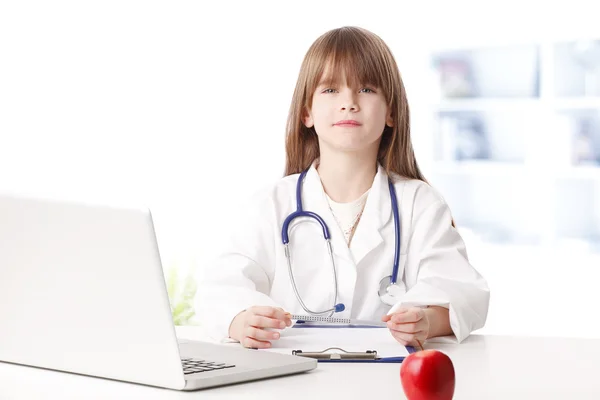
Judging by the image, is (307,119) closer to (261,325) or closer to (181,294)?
(261,325)

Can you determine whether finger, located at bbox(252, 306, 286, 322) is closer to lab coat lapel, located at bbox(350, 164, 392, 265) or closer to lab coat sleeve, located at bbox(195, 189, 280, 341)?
lab coat sleeve, located at bbox(195, 189, 280, 341)

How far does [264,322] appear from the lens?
Result: 4.55ft

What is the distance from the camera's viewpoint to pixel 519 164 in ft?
14.3

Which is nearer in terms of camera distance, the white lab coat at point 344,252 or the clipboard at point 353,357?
the clipboard at point 353,357

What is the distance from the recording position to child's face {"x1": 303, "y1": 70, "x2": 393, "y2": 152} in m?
1.71

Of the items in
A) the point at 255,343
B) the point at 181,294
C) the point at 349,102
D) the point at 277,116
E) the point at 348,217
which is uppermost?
the point at 349,102

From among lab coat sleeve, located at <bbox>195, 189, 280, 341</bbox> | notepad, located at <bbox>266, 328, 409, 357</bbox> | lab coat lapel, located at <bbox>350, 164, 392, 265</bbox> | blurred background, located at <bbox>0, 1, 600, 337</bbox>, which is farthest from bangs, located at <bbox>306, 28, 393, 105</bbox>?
blurred background, located at <bbox>0, 1, 600, 337</bbox>

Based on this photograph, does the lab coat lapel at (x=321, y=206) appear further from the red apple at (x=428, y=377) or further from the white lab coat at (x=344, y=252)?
the red apple at (x=428, y=377)

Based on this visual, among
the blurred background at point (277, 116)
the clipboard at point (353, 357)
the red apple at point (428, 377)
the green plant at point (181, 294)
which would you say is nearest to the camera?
the red apple at point (428, 377)

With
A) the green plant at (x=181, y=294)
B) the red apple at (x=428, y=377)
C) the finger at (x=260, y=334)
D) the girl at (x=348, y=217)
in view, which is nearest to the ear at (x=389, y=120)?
the girl at (x=348, y=217)

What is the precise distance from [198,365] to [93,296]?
Result: 20 cm

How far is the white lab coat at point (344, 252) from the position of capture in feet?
5.46

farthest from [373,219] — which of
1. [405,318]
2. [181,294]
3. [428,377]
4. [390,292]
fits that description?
[181,294]

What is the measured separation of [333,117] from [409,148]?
227mm
